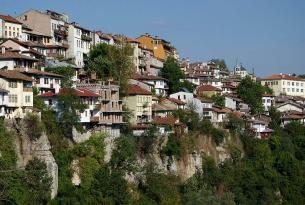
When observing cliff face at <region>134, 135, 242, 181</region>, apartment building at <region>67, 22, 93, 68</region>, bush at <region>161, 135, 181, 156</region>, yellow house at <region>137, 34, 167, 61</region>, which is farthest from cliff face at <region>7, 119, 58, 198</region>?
yellow house at <region>137, 34, 167, 61</region>

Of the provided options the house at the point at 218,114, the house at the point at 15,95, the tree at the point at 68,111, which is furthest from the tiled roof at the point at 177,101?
the house at the point at 15,95

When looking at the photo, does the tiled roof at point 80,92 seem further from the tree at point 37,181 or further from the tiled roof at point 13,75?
the tree at point 37,181

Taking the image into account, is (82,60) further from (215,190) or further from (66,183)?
(66,183)

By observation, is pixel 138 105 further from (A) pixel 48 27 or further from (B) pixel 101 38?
(B) pixel 101 38

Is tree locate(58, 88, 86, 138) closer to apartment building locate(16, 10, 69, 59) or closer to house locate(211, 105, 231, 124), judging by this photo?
apartment building locate(16, 10, 69, 59)

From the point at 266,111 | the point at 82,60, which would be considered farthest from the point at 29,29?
the point at 266,111

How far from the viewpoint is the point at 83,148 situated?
4684cm

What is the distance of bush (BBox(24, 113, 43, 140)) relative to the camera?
141 ft

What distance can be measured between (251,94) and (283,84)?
103ft

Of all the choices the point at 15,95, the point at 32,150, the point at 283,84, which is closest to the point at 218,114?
the point at 15,95

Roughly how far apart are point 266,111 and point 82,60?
3204 cm

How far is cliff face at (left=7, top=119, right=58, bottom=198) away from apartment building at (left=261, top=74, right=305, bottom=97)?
82.2 meters

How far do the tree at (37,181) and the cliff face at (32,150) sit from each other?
0.76 m

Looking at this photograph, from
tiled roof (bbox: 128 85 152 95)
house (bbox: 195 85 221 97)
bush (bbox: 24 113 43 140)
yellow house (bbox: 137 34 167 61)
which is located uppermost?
yellow house (bbox: 137 34 167 61)
